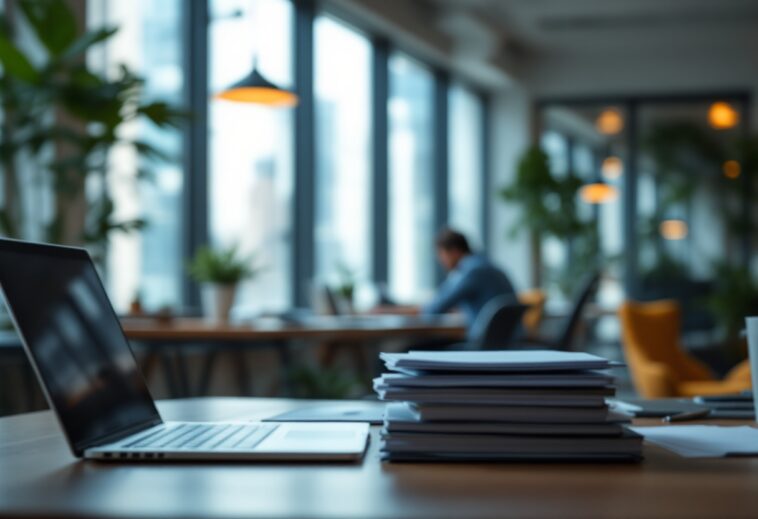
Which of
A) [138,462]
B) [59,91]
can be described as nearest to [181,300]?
[59,91]

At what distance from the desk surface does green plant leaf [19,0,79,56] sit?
47.2 inches

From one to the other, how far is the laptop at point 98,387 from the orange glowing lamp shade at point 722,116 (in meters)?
10.8

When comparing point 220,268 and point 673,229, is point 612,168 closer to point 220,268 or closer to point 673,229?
point 673,229

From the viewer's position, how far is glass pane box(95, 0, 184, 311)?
18.4 ft

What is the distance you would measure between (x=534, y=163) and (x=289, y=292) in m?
4.28

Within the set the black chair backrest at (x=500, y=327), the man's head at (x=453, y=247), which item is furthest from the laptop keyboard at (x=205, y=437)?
the man's head at (x=453, y=247)

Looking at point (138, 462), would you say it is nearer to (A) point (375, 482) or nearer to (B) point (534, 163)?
(A) point (375, 482)

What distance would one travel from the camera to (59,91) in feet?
13.3

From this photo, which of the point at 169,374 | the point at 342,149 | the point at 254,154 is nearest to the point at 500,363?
the point at 169,374

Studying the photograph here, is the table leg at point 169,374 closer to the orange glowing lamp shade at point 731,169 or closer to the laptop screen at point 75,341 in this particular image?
the laptop screen at point 75,341

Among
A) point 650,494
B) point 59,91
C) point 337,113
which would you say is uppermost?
point 337,113

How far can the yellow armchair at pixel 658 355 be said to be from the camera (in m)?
4.96

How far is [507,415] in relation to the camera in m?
1.06

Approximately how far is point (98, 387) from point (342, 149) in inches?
291
